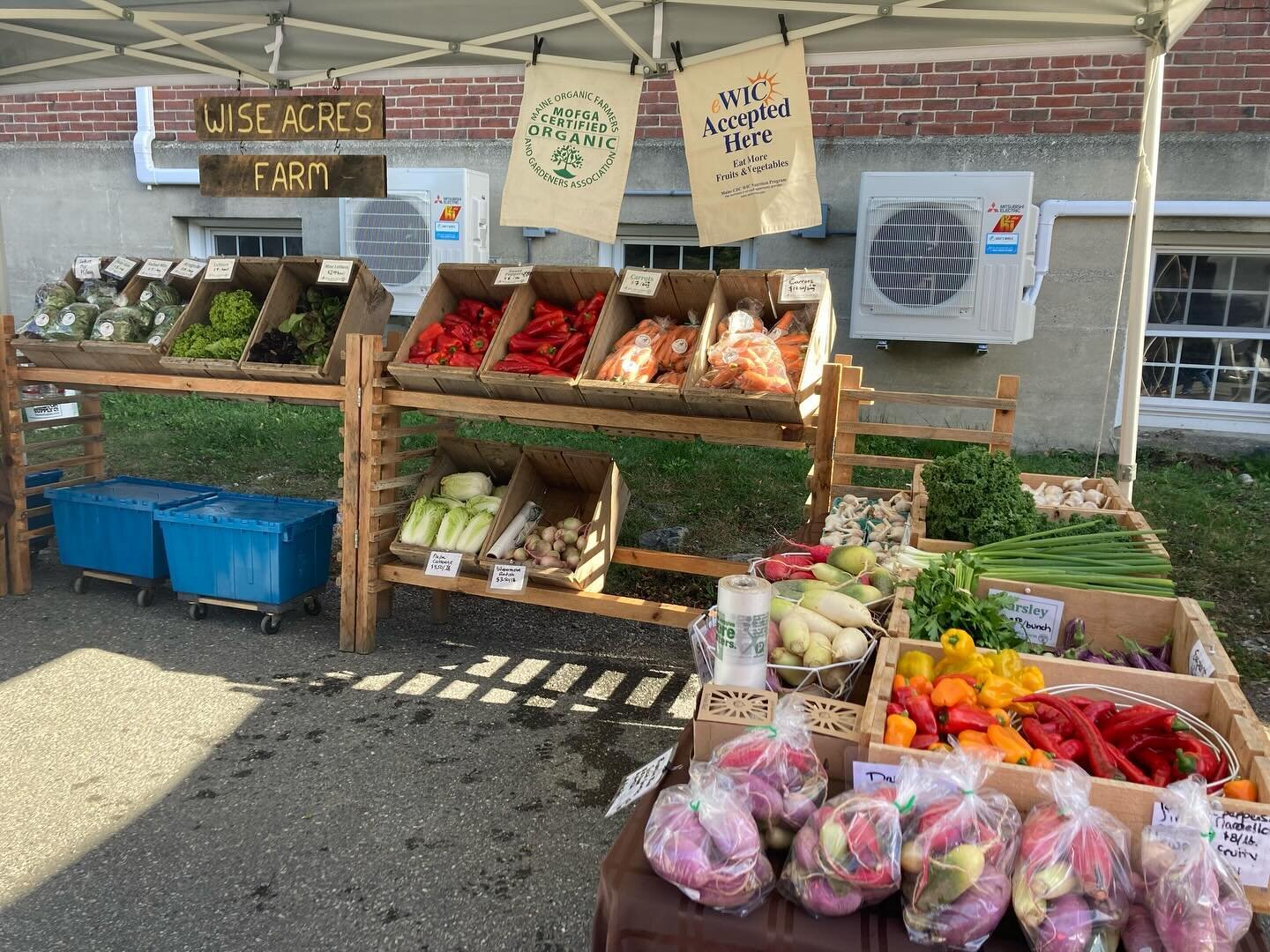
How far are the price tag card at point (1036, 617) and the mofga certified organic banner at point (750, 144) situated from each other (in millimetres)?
2077

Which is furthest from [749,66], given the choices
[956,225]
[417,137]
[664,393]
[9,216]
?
[9,216]

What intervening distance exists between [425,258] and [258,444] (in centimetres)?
233

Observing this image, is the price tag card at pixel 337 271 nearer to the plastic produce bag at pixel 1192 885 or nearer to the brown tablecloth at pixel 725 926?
the brown tablecloth at pixel 725 926

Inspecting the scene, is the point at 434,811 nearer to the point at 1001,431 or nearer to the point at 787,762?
the point at 787,762

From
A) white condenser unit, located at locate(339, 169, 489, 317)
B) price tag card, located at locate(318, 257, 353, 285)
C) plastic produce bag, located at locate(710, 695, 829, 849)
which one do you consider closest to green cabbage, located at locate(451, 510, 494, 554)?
price tag card, located at locate(318, 257, 353, 285)

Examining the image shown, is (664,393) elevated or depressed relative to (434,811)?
elevated

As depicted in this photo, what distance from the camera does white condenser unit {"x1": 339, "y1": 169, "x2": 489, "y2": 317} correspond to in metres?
8.38

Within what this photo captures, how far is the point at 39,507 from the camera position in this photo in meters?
6.04

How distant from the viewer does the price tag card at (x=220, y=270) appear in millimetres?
5281

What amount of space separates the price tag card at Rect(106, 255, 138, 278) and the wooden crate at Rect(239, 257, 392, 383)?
122 cm

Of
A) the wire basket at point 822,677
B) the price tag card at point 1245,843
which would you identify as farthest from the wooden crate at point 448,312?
the price tag card at point 1245,843

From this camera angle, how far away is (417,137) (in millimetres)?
9406

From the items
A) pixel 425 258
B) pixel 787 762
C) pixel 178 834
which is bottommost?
pixel 178 834

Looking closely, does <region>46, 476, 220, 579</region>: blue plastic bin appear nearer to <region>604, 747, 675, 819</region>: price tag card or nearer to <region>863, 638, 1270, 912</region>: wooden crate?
<region>604, 747, 675, 819</region>: price tag card
